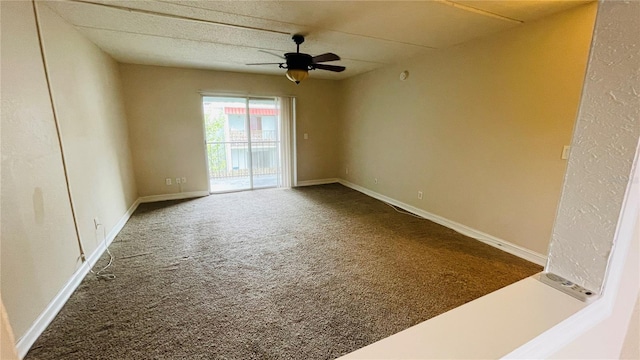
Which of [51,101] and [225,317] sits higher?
[51,101]

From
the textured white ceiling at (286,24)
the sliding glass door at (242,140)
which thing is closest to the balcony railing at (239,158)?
the sliding glass door at (242,140)

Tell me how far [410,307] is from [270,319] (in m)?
1.05

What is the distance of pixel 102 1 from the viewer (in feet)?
7.14

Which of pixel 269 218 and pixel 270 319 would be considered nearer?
pixel 270 319

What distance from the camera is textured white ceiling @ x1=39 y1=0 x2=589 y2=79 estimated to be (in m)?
2.25

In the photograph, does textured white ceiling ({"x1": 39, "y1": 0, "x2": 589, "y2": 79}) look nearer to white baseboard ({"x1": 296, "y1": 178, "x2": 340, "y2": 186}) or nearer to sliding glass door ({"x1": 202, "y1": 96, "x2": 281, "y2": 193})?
sliding glass door ({"x1": 202, "y1": 96, "x2": 281, "y2": 193})

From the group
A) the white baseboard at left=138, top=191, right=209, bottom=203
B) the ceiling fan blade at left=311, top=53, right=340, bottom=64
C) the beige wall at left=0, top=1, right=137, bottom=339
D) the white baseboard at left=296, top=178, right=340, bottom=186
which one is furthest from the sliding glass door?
the ceiling fan blade at left=311, top=53, right=340, bottom=64

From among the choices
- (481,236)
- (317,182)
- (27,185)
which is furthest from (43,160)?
(317,182)

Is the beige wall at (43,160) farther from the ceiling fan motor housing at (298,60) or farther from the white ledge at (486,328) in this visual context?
the white ledge at (486,328)

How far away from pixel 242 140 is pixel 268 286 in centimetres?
406

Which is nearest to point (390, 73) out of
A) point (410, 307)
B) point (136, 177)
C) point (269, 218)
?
point (269, 218)

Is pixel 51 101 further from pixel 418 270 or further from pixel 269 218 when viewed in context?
pixel 418 270

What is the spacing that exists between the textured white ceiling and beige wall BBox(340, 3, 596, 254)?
0.23 meters

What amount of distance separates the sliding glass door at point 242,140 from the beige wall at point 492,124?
244 cm
